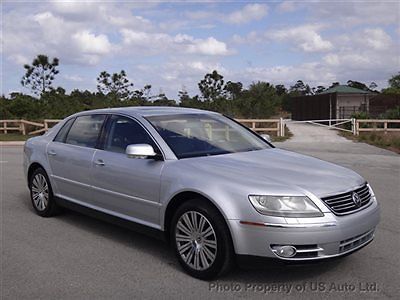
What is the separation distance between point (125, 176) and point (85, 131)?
1.35m

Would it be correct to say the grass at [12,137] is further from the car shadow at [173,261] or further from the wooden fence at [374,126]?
the car shadow at [173,261]

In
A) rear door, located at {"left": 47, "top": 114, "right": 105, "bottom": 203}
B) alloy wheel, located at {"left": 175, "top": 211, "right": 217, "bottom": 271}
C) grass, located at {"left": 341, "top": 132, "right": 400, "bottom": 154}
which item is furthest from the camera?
grass, located at {"left": 341, "top": 132, "right": 400, "bottom": 154}

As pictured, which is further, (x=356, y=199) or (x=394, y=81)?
(x=394, y=81)

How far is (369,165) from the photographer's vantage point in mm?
13469

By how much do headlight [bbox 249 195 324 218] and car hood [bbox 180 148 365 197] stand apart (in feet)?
0.34

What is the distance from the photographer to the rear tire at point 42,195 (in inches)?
271

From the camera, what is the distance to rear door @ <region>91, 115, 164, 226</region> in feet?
16.7

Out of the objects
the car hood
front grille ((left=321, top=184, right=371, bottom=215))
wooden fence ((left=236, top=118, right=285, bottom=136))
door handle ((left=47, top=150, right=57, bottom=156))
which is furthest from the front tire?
wooden fence ((left=236, top=118, right=285, bottom=136))

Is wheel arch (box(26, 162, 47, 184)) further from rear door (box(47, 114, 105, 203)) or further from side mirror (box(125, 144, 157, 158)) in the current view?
side mirror (box(125, 144, 157, 158))

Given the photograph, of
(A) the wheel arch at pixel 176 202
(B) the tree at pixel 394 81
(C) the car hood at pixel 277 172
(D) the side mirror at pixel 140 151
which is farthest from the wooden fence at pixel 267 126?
(B) the tree at pixel 394 81

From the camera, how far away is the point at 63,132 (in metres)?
6.92

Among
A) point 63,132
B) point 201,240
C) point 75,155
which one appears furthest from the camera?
point 63,132

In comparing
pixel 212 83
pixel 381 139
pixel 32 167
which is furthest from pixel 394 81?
pixel 32 167

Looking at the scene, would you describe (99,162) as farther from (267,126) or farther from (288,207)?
(267,126)
